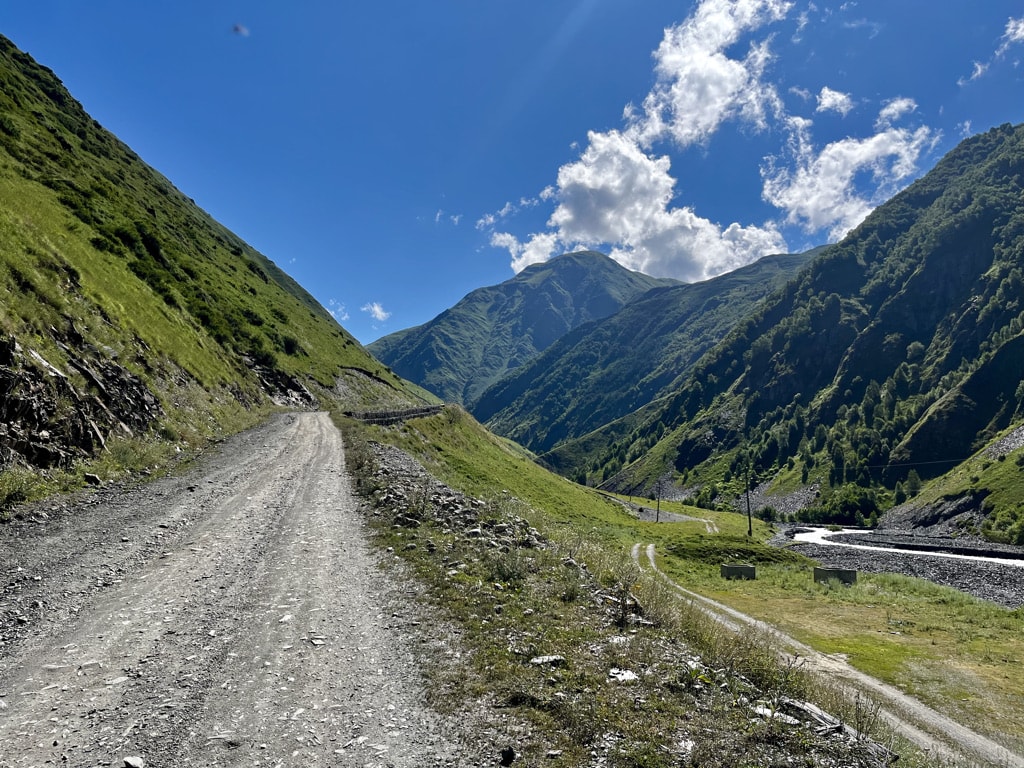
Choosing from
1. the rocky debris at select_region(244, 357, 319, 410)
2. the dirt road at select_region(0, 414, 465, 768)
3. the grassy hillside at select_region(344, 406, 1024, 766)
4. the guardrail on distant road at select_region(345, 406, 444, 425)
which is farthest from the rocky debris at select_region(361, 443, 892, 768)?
the rocky debris at select_region(244, 357, 319, 410)

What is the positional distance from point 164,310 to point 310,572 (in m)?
46.8

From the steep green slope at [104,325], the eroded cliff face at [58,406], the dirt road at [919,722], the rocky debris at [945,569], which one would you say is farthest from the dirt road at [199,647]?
the rocky debris at [945,569]

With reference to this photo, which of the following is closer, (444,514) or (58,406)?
(58,406)

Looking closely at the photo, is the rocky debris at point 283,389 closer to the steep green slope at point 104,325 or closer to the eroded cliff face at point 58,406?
the steep green slope at point 104,325

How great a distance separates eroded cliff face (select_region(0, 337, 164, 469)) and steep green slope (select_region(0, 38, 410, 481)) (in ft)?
0.21

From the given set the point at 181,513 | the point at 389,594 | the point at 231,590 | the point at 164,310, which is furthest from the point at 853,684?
the point at 164,310

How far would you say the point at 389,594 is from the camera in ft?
44.3

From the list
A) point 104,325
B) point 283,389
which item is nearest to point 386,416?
point 283,389

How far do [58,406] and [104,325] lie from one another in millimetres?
13434

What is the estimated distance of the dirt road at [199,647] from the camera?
6941 mm

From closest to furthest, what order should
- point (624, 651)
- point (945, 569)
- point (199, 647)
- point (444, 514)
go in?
1. point (199, 647)
2. point (624, 651)
3. point (444, 514)
4. point (945, 569)

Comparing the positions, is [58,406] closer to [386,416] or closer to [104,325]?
[104,325]

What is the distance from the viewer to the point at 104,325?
3114 centimetres

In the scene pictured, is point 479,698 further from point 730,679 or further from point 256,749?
point 730,679
